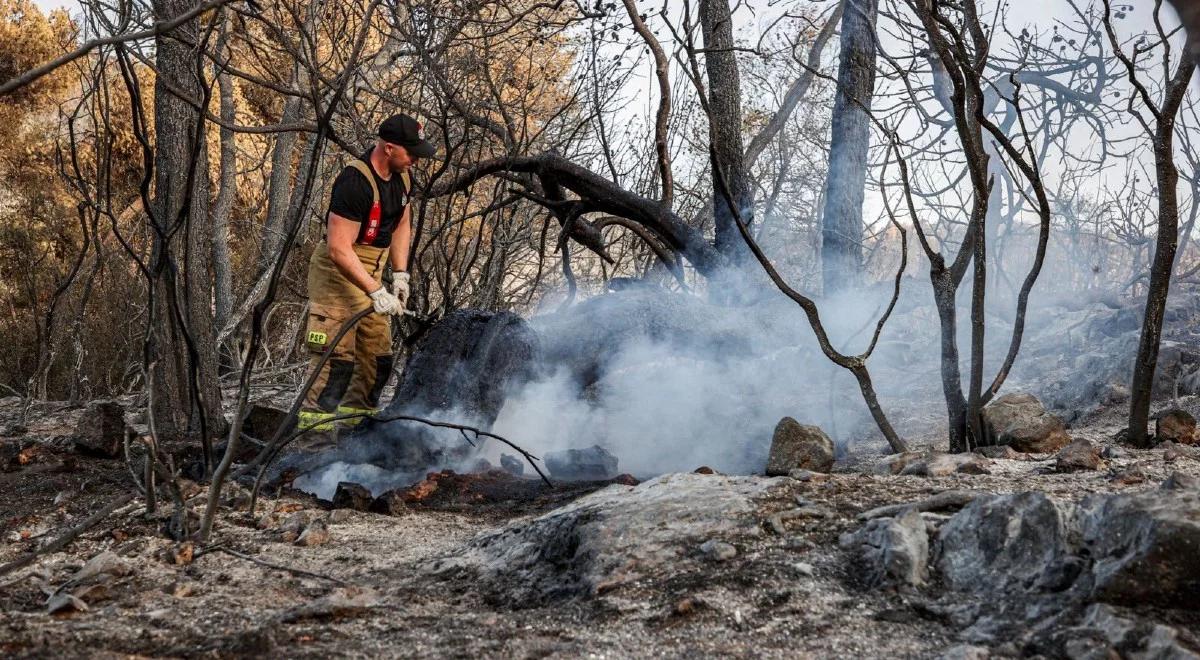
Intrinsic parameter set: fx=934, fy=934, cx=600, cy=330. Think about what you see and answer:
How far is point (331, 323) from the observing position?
5.44 metres

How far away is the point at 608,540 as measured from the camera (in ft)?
9.04

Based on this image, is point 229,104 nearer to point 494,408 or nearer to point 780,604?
point 494,408

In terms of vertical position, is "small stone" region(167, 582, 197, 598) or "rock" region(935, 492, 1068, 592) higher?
"rock" region(935, 492, 1068, 592)

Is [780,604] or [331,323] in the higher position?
[331,323]

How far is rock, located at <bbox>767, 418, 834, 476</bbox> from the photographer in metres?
4.22

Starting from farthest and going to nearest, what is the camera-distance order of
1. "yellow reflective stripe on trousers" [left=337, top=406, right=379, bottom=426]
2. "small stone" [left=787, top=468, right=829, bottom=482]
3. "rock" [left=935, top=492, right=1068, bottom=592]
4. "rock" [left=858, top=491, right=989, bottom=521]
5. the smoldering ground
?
the smoldering ground, "yellow reflective stripe on trousers" [left=337, top=406, right=379, bottom=426], "small stone" [left=787, top=468, right=829, bottom=482], "rock" [left=858, top=491, right=989, bottom=521], "rock" [left=935, top=492, right=1068, bottom=592]

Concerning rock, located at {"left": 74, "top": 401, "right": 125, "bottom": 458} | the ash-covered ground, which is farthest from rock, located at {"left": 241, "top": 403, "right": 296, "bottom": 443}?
the ash-covered ground

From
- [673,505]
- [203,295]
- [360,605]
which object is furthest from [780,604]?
[203,295]

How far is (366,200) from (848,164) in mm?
4762

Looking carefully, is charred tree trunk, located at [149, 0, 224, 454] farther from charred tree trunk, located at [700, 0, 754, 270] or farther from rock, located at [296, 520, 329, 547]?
charred tree trunk, located at [700, 0, 754, 270]

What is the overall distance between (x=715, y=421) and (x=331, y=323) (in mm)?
2487

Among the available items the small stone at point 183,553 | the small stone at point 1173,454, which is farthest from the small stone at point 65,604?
the small stone at point 1173,454

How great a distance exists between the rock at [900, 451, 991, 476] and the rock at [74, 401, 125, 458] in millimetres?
4081

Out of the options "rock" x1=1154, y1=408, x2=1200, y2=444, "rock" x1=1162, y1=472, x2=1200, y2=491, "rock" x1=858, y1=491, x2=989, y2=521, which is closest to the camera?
"rock" x1=1162, y1=472, x2=1200, y2=491
